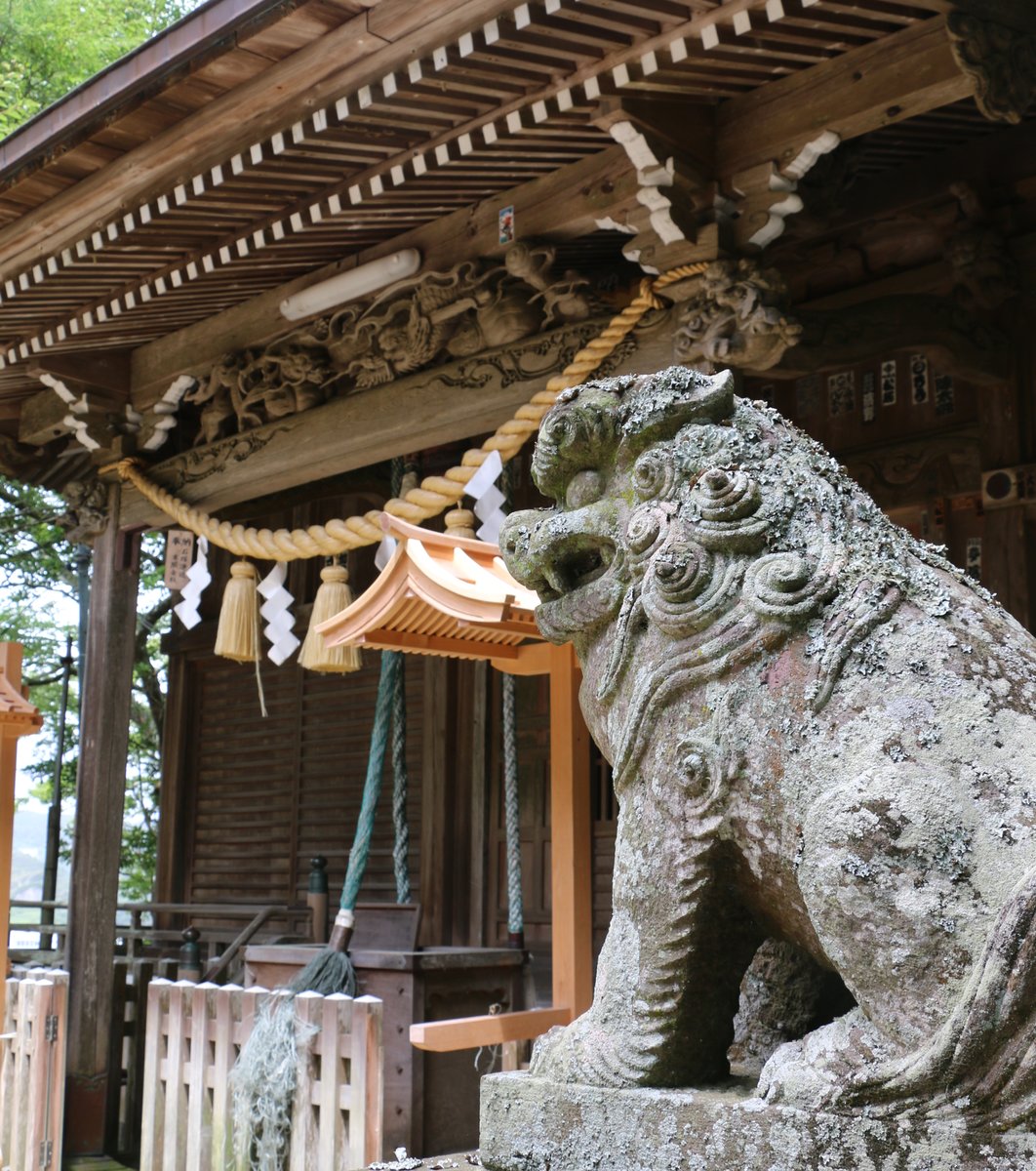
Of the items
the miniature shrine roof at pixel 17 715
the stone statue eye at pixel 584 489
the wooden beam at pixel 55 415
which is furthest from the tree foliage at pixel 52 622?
the stone statue eye at pixel 584 489

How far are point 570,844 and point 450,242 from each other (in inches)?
104

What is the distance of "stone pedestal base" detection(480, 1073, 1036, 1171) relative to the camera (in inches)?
60.3

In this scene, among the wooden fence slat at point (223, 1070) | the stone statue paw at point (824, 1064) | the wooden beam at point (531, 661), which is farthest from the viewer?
the wooden fence slat at point (223, 1070)

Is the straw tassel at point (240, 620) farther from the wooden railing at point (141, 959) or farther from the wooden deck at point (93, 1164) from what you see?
the wooden deck at point (93, 1164)

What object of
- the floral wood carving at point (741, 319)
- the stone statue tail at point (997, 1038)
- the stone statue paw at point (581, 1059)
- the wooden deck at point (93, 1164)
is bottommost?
the wooden deck at point (93, 1164)

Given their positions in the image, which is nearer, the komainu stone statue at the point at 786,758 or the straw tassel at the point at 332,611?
the komainu stone statue at the point at 786,758

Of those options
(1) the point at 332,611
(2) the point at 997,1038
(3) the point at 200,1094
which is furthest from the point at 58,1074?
(2) the point at 997,1038

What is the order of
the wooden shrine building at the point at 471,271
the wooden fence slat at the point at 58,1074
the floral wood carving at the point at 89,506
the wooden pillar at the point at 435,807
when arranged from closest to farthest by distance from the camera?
the wooden shrine building at the point at 471,271
the wooden fence slat at the point at 58,1074
the floral wood carving at the point at 89,506
the wooden pillar at the point at 435,807

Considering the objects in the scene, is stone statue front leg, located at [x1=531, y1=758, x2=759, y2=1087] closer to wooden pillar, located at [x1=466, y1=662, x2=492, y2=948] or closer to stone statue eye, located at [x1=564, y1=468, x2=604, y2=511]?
stone statue eye, located at [x1=564, y1=468, x2=604, y2=511]

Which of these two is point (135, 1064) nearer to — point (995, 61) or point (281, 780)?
point (281, 780)

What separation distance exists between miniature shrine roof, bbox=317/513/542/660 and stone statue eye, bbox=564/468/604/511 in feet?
4.24

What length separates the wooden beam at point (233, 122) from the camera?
3945mm

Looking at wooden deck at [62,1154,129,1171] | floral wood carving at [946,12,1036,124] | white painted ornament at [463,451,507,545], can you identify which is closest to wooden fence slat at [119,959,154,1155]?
wooden deck at [62,1154,129,1171]

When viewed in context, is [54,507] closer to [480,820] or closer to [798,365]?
[480,820]
